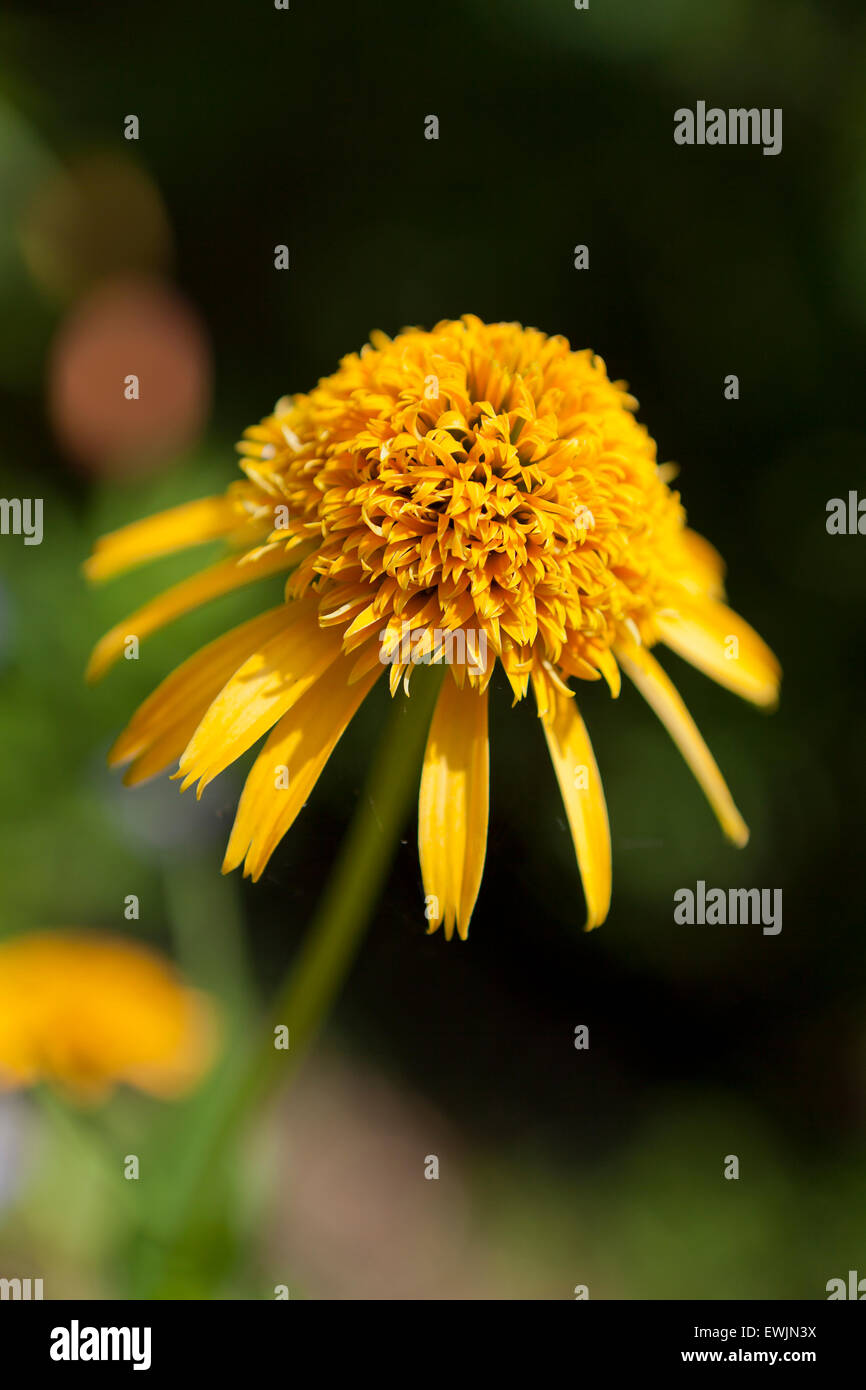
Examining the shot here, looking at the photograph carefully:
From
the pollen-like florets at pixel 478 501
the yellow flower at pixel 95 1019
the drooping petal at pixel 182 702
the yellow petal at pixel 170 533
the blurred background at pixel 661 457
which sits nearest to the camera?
the pollen-like florets at pixel 478 501

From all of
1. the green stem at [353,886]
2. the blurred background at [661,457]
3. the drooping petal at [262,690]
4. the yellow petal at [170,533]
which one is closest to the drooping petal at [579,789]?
the green stem at [353,886]

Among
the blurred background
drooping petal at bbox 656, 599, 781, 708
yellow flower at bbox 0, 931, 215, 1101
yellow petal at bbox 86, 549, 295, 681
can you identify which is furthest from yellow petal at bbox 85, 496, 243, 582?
yellow flower at bbox 0, 931, 215, 1101

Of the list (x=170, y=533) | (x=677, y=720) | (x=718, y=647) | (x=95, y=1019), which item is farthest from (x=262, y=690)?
(x=95, y=1019)

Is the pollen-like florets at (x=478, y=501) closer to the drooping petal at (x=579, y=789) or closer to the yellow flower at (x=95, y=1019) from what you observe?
the drooping petal at (x=579, y=789)

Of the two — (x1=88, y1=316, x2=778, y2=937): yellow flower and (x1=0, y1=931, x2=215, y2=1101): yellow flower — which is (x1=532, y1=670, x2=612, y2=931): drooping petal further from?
(x1=0, y1=931, x2=215, y2=1101): yellow flower

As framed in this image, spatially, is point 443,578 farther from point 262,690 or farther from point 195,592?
point 195,592

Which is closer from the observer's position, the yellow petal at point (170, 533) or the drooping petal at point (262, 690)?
the drooping petal at point (262, 690)
